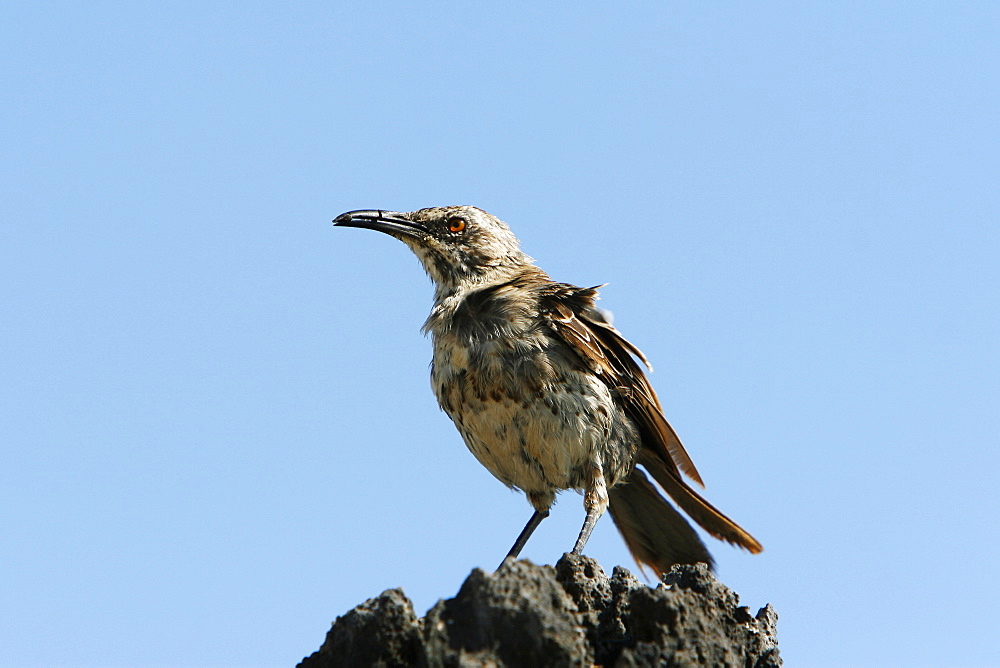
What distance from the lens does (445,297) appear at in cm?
731

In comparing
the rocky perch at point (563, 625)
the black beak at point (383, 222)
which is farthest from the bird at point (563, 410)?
the rocky perch at point (563, 625)

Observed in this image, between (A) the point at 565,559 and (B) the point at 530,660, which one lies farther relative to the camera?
(A) the point at 565,559

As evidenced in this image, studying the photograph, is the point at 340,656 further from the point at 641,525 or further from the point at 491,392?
the point at 641,525

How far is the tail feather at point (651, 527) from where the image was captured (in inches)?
273

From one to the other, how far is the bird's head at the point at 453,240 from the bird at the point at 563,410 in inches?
2.0

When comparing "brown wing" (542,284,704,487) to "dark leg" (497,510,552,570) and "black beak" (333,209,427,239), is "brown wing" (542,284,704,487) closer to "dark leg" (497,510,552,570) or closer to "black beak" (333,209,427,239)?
"dark leg" (497,510,552,570)

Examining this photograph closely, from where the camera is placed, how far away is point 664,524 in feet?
23.1

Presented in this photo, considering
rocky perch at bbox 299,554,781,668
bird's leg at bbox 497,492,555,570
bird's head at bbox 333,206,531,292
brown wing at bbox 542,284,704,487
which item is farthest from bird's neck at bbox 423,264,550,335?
rocky perch at bbox 299,554,781,668

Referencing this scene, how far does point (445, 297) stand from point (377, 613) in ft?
11.9

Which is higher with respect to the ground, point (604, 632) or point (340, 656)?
point (604, 632)

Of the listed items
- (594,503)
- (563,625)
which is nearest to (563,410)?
(594,503)

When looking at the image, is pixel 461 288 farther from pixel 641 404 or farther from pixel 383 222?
pixel 641 404

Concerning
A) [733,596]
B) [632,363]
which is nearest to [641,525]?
[632,363]

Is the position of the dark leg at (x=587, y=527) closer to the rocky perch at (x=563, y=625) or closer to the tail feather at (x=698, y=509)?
the tail feather at (x=698, y=509)
